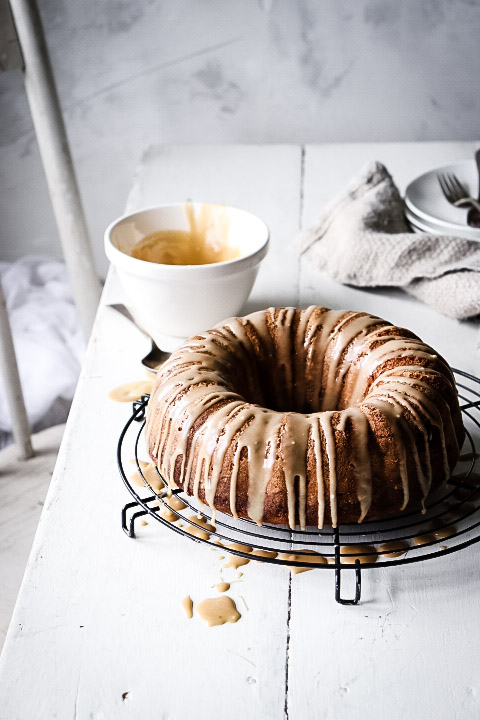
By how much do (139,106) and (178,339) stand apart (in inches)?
43.6

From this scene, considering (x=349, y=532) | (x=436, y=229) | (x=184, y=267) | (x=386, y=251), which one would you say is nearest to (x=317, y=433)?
(x=349, y=532)

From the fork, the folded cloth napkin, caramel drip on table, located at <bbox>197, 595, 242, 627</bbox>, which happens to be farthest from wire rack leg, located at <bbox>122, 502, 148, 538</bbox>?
the fork

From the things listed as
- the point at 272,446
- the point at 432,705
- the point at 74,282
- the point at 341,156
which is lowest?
the point at 74,282

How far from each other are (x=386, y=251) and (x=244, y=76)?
35.6 inches

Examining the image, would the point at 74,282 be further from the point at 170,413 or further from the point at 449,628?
the point at 449,628

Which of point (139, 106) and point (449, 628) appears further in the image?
point (139, 106)

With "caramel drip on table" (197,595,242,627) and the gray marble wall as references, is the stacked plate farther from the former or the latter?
"caramel drip on table" (197,595,242,627)

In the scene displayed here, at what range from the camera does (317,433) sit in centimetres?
71

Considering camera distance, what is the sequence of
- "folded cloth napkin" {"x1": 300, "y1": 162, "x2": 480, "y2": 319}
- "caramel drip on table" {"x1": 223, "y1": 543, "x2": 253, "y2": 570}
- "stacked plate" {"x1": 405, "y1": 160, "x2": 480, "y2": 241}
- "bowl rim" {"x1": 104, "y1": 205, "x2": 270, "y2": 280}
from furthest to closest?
1. "stacked plate" {"x1": 405, "y1": 160, "x2": 480, "y2": 241}
2. "folded cloth napkin" {"x1": 300, "y1": 162, "x2": 480, "y2": 319}
3. "bowl rim" {"x1": 104, "y1": 205, "x2": 270, "y2": 280}
4. "caramel drip on table" {"x1": 223, "y1": 543, "x2": 253, "y2": 570}

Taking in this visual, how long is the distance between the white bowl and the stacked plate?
1.07 feet

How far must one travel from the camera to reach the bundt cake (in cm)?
71

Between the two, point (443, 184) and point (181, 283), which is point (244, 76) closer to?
point (443, 184)

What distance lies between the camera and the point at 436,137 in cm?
200

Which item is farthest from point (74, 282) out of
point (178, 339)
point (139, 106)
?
point (178, 339)
